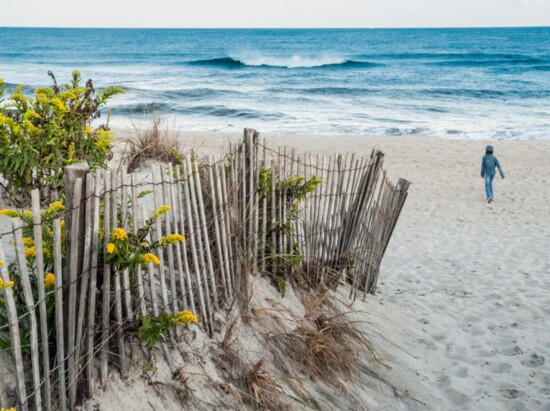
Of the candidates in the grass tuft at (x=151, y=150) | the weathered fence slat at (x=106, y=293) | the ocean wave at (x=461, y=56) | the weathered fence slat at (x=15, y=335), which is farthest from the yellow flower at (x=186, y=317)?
the ocean wave at (x=461, y=56)

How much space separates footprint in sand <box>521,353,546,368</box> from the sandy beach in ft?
0.04

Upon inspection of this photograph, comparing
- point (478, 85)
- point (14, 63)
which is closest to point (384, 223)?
point (478, 85)

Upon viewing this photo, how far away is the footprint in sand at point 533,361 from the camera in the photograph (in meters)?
4.39

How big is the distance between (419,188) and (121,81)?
2746 centimetres

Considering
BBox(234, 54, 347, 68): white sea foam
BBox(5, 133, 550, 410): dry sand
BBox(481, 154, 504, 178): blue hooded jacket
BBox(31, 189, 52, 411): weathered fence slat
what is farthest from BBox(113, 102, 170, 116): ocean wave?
A: BBox(234, 54, 347, 68): white sea foam

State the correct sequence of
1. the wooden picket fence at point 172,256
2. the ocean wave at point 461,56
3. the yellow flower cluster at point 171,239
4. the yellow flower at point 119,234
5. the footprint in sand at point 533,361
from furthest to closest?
1. the ocean wave at point 461,56
2. the footprint in sand at point 533,361
3. the yellow flower cluster at point 171,239
4. the yellow flower at point 119,234
5. the wooden picket fence at point 172,256

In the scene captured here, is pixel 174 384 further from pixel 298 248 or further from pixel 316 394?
pixel 298 248

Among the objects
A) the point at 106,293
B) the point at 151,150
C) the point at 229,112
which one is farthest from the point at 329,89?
the point at 106,293

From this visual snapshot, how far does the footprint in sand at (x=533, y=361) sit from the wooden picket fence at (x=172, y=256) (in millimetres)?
1444

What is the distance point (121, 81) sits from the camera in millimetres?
34938

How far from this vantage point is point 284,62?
53.2m

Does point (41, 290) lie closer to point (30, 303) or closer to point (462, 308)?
point (30, 303)

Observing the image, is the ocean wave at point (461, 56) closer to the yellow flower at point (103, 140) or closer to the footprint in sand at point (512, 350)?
the footprint in sand at point (512, 350)

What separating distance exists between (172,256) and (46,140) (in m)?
1.84
